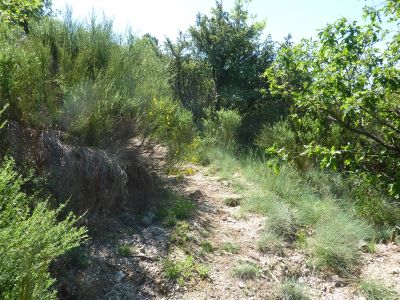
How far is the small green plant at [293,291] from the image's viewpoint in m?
4.00

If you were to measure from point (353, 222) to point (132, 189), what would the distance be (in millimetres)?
3221

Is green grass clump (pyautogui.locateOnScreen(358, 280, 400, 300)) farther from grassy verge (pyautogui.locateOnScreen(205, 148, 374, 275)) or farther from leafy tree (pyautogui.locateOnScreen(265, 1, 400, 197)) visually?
leafy tree (pyautogui.locateOnScreen(265, 1, 400, 197))

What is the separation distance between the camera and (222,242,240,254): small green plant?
4.68 metres

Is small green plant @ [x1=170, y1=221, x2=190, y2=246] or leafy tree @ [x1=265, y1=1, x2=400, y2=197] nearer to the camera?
leafy tree @ [x1=265, y1=1, x2=400, y2=197]

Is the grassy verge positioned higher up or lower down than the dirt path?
higher up

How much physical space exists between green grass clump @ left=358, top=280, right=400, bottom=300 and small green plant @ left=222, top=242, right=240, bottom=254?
4.79ft

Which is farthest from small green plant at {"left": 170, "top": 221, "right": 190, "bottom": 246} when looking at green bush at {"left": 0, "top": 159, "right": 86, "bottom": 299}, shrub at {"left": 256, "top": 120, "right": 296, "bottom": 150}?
shrub at {"left": 256, "top": 120, "right": 296, "bottom": 150}

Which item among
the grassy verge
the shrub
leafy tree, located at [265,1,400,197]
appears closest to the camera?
leafy tree, located at [265,1,400,197]

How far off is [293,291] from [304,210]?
5.84 feet

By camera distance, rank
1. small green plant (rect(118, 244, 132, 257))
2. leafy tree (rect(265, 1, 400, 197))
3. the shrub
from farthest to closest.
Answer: the shrub, small green plant (rect(118, 244, 132, 257)), leafy tree (rect(265, 1, 400, 197))

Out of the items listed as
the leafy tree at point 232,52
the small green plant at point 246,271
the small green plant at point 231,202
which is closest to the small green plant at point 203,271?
the small green plant at point 246,271

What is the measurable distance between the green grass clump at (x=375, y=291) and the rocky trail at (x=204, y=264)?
0.09 m

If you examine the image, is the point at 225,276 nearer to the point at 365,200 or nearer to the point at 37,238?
the point at 37,238

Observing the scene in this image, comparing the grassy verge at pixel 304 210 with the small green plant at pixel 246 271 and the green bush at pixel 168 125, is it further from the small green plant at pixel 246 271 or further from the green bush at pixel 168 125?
the green bush at pixel 168 125
